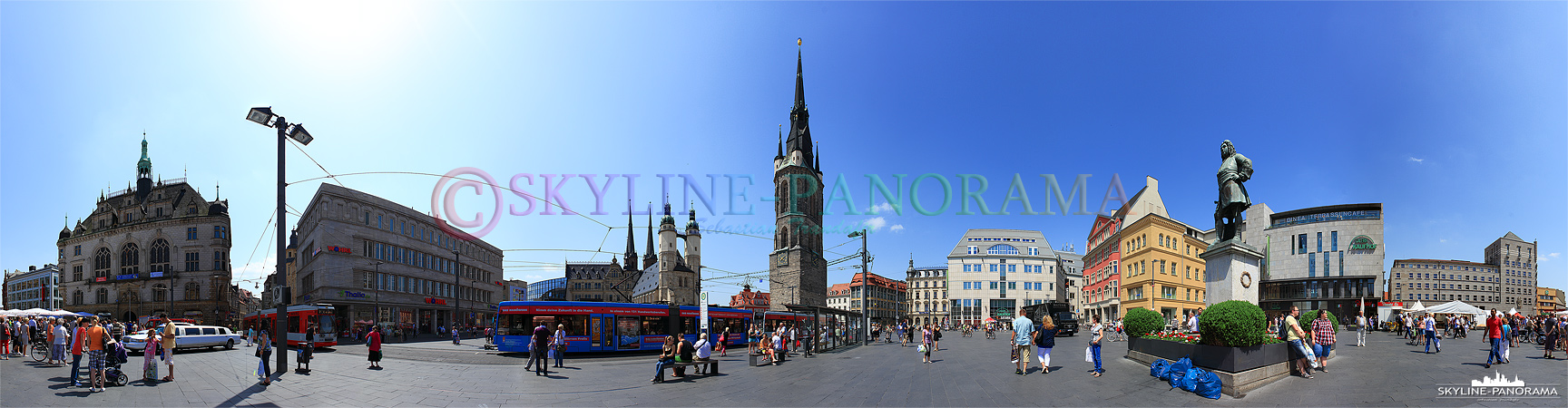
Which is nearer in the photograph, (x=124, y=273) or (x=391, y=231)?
(x=391, y=231)

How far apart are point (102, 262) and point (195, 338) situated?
65.4 meters

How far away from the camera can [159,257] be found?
218 ft

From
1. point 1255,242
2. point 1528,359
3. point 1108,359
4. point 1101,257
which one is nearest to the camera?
point 1528,359

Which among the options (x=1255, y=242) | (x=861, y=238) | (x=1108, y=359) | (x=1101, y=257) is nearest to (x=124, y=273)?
(x=861, y=238)

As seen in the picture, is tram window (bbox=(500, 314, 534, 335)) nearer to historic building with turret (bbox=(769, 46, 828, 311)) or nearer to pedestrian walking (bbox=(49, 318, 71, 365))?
pedestrian walking (bbox=(49, 318, 71, 365))

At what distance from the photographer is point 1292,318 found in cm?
1215

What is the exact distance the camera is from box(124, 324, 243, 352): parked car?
2320cm

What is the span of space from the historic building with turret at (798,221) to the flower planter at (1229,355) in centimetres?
7747

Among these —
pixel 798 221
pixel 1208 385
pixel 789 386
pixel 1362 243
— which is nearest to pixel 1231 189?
pixel 1208 385

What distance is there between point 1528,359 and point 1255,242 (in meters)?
69.0

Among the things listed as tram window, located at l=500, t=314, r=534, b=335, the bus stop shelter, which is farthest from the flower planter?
tram window, located at l=500, t=314, r=534, b=335

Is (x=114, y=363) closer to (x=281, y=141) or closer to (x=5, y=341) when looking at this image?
(x=281, y=141)

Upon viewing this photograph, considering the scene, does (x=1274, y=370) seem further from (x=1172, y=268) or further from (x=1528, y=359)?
(x=1172, y=268)

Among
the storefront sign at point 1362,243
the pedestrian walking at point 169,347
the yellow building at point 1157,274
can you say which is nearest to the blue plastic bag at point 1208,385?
the pedestrian walking at point 169,347
